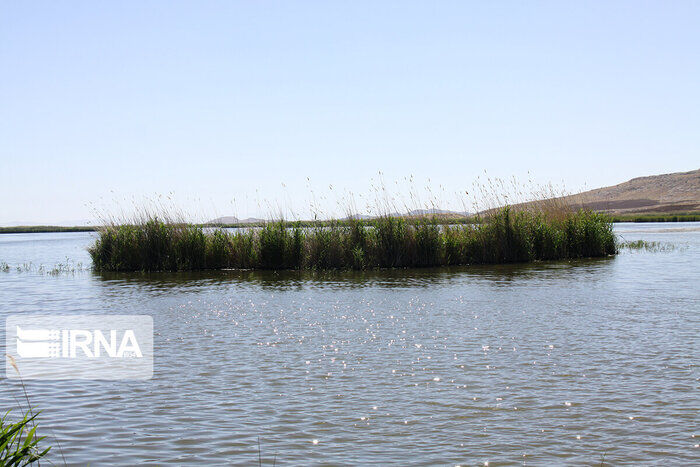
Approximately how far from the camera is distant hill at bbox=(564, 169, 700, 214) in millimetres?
102312

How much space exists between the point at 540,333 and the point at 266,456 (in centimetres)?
621

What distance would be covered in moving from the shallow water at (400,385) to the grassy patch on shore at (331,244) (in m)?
7.62

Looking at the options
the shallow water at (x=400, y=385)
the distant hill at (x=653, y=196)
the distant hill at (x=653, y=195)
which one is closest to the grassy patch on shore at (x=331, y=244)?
the shallow water at (x=400, y=385)

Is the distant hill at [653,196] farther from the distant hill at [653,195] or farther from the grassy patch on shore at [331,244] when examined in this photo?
the grassy patch on shore at [331,244]

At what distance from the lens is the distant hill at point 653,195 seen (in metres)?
102

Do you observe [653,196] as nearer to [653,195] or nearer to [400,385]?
[653,195]

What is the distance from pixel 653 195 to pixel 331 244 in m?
111

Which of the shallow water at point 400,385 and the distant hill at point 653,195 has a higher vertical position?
the distant hill at point 653,195

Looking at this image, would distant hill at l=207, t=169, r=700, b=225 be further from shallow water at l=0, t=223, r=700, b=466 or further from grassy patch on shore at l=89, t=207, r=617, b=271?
shallow water at l=0, t=223, r=700, b=466

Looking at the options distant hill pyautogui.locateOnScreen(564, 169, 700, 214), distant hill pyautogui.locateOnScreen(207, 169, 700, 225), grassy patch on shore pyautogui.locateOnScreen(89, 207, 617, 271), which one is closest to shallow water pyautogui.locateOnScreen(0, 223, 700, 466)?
grassy patch on shore pyautogui.locateOnScreen(89, 207, 617, 271)

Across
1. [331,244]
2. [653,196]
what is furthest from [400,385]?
[653,196]

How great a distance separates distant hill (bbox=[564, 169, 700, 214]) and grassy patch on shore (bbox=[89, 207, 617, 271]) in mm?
80967

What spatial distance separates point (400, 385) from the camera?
7285 millimetres

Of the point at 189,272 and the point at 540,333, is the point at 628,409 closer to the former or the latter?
the point at 540,333
